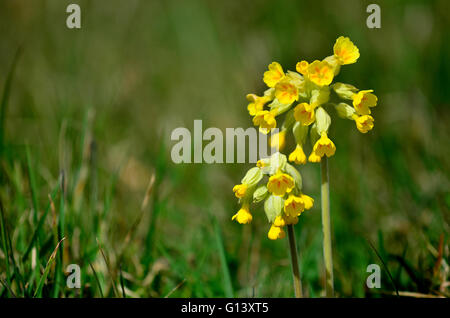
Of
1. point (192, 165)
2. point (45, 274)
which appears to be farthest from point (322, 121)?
point (192, 165)

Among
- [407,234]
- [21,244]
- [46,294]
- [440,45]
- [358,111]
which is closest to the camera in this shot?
[358,111]

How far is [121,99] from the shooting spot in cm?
441

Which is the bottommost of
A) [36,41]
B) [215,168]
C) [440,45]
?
[215,168]

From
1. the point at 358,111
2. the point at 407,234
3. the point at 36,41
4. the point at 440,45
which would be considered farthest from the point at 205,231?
the point at 36,41

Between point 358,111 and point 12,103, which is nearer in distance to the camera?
point 358,111

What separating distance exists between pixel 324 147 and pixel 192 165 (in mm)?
2188

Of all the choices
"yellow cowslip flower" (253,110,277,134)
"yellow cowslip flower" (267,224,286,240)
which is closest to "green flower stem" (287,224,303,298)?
"yellow cowslip flower" (267,224,286,240)

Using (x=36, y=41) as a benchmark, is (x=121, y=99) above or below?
below

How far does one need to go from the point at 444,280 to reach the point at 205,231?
4.00 ft

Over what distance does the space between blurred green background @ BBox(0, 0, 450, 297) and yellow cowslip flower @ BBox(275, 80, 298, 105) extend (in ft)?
2.49

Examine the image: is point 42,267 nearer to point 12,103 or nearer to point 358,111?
point 358,111

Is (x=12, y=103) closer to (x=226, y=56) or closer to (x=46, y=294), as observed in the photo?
(x=226, y=56)

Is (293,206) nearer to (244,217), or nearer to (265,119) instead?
(244,217)

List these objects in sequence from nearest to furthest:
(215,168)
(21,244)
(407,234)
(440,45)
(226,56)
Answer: (21,244)
(407,234)
(215,168)
(440,45)
(226,56)
